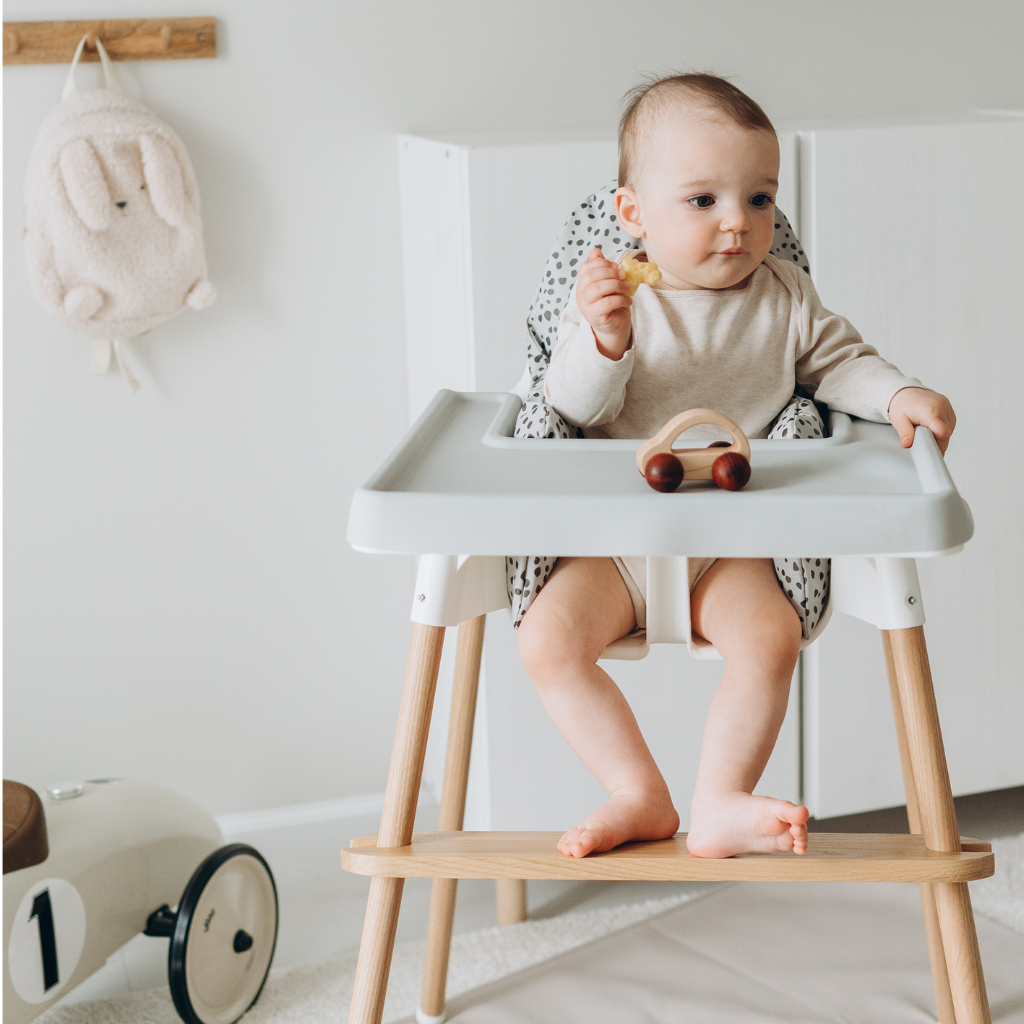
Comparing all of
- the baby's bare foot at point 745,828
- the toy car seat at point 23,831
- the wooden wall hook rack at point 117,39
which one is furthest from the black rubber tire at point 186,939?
the wooden wall hook rack at point 117,39

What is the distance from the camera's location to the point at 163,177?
133 cm

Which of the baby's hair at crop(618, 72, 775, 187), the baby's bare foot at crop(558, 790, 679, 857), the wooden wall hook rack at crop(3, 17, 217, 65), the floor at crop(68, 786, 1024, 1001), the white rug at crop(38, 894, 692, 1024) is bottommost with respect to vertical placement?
the white rug at crop(38, 894, 692, 1024)

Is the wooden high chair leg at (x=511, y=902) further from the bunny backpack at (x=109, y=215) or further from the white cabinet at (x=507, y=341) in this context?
the bunny backpack at (x=109, y=215)

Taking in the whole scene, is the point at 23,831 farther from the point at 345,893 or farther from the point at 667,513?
the point at 667,513

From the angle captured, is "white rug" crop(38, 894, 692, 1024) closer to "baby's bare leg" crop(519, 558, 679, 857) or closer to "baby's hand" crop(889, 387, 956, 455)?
"baby's bare leg" crop(519, 558, 679, 857)

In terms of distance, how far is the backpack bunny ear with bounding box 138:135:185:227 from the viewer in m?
1.32

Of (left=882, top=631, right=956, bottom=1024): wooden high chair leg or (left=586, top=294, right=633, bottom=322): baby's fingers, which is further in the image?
(left=882, top=631, right=956, bottom=1024): wooden high chair leg

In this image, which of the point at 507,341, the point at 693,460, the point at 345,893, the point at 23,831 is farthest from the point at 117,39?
the point at 345,893

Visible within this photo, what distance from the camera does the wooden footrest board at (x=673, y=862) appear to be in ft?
2.24

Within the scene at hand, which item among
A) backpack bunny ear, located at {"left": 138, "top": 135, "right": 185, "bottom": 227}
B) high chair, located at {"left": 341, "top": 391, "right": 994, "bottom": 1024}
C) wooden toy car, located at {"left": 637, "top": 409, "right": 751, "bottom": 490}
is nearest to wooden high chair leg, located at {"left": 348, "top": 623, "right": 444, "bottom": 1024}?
high chair, located at {"left": 341, "top": 391, "right": 994, "bottom": 1024}

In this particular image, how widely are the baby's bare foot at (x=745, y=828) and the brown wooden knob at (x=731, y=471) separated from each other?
0.19 m

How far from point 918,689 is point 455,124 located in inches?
40.7

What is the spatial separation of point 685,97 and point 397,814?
1.79 feet

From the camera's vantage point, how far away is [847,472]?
70 cm
